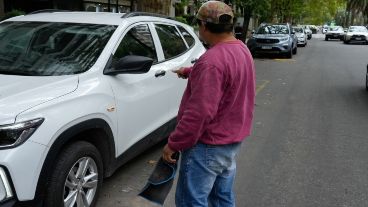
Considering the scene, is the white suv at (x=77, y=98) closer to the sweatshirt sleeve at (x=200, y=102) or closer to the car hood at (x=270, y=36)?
the sweatshirt sleeve at (x=200, y=102)

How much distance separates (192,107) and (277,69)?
1442 cm

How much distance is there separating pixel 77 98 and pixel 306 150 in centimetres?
352

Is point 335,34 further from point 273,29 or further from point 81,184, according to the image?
point 81,184

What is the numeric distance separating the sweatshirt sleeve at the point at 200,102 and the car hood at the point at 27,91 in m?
1.17

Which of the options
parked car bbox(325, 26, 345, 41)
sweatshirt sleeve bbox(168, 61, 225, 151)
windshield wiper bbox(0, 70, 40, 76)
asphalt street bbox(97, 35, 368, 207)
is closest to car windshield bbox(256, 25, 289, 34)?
asphalt street bbox(97, 35, 368, 207)

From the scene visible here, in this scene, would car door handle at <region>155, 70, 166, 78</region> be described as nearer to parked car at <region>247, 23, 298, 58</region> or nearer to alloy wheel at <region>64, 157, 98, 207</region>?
alloy wheel at <region>64, 157, 98, 207</region>

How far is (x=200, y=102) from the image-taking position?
265 cm

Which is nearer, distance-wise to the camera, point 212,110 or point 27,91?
point 212,110

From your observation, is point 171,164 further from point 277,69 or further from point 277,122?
point 277,69

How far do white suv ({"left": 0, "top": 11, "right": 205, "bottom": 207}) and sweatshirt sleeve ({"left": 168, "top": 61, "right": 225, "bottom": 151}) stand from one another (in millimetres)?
1092

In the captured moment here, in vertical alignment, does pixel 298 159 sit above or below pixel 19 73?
below

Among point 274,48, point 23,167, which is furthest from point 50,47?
point 274,48

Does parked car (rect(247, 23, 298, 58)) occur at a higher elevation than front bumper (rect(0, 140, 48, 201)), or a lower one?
lower

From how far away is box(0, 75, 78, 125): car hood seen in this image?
3252 mm
